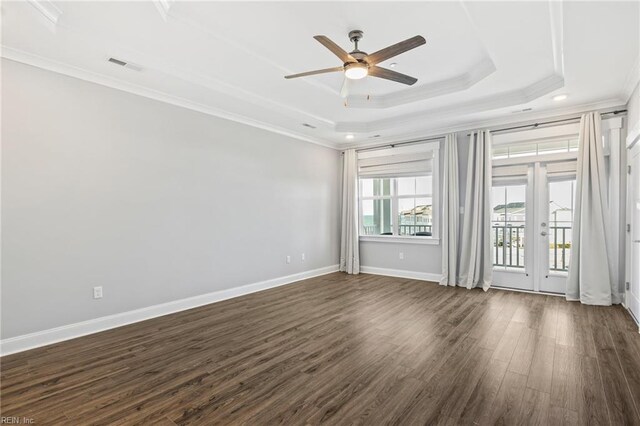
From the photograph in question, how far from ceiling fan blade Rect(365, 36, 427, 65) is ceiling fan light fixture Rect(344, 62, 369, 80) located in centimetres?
7

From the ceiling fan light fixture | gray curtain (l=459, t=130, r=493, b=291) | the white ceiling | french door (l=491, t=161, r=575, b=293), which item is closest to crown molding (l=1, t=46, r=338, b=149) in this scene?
the white ceiling

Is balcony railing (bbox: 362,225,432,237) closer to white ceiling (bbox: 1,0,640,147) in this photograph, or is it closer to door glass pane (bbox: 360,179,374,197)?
door glass pane (bbox: 360,179,374,197)

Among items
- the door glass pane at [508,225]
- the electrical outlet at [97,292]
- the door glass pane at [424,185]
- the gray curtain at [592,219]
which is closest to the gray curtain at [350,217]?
the door glass pane at [424,185]

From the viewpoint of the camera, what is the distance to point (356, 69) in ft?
9.80

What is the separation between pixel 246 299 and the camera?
194 inches

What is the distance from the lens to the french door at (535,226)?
199 inches

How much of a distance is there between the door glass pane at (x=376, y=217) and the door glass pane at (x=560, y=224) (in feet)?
9.09

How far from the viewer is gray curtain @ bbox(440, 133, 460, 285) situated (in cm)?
574

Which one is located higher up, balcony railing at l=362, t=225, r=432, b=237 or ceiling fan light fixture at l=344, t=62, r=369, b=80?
ceiling fan light fixture at l=344, t=62, r=369, b=80

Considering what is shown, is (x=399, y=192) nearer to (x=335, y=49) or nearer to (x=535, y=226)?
(x=535, y=226)

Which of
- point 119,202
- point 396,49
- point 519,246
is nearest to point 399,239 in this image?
point 519,246

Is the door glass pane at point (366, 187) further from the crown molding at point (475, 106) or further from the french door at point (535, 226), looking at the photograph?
the french door at point (535, 226)

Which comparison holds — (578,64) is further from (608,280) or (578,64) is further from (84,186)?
(84,186)

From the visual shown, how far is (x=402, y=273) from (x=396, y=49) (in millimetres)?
4729
